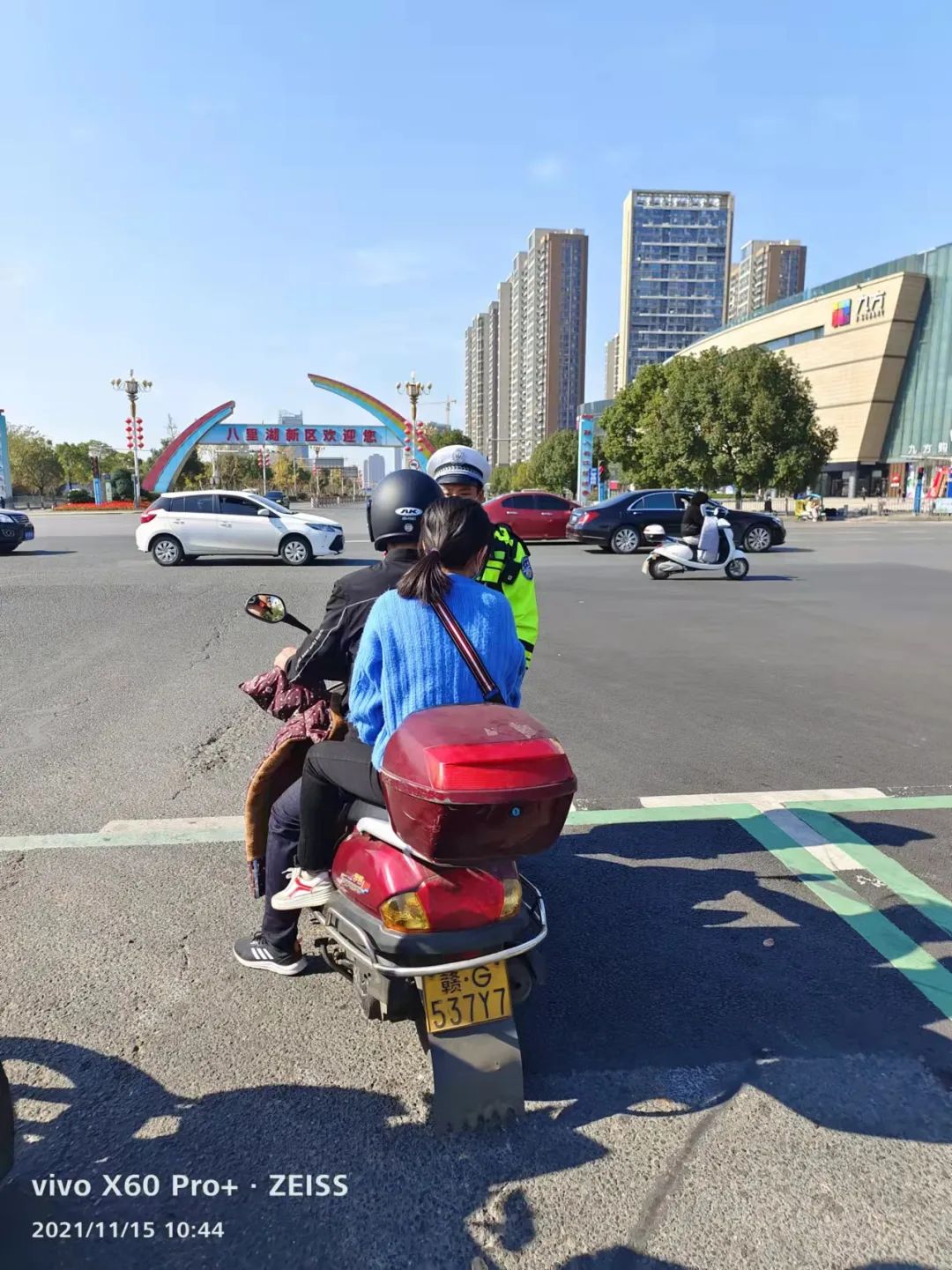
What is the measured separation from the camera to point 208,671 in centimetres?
800

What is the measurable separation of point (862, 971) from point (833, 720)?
3.84 m

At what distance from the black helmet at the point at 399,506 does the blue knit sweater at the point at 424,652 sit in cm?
63

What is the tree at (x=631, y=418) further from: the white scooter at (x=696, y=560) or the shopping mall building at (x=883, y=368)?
the white scooter at (x=696, y=560)

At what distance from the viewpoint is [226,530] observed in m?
18.1

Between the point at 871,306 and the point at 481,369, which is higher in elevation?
the point at 481,369

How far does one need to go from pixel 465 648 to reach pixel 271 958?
1447 millimetres

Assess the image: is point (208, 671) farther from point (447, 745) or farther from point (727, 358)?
point (727, 358)

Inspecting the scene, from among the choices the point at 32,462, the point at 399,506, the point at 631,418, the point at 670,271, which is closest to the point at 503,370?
the point at 670,271

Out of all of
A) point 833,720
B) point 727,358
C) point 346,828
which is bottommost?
point 833,720

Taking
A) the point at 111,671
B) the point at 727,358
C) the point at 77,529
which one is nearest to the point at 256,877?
the point at 111,671

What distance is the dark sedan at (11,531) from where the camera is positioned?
64.7 feet

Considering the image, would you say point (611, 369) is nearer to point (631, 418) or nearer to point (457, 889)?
point (631, 418)

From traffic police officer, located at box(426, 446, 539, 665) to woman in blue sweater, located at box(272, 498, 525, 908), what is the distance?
918 mm

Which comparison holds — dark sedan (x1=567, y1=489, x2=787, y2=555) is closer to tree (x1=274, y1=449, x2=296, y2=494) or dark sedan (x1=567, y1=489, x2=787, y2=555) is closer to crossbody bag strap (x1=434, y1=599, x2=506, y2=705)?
crossbody bag strap (x1=434, y1=599, x2=506, y2=705)
